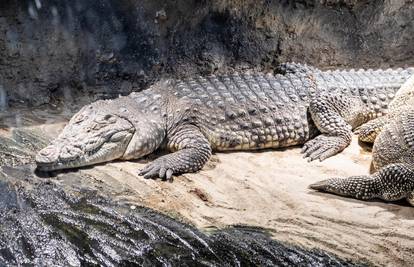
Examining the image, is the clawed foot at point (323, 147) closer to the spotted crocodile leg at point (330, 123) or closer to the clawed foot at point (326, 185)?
the spotted crocodile leg at point (330, 123)

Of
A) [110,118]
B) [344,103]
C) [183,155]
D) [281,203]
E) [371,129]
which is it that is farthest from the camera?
[344,103]

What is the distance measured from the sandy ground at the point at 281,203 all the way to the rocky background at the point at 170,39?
93 cm

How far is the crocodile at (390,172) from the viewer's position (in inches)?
162

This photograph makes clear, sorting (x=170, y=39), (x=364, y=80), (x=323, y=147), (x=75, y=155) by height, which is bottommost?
(x=75, y=155)

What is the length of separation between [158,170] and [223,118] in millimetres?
909

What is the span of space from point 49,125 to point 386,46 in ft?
12.6

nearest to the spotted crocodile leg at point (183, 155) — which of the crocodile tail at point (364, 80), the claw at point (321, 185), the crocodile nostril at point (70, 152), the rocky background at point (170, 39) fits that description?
the crocodile nostril at point (70, 152)

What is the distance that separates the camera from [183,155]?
15.0 feet

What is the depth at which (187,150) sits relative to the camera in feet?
15.1

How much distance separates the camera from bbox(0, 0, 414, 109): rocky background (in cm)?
551

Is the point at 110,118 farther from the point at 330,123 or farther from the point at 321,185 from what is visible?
the point at 330,123

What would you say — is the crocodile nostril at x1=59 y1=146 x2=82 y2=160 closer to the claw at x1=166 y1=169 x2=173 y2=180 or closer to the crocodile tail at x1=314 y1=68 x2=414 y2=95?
the claw at x1=166 y1=169 x2=173 y2=180

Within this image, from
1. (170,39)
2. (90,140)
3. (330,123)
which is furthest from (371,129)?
(90,140)

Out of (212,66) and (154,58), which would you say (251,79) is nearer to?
(212,66)
